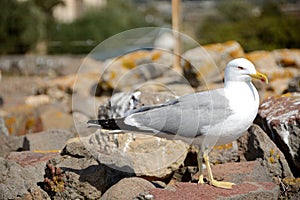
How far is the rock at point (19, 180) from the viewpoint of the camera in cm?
416

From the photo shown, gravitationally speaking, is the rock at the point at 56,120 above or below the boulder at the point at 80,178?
above

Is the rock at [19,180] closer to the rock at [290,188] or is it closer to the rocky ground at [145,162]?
the rocky ground at [145,162]

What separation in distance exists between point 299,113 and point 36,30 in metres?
18.4

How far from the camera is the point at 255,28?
19.7 m

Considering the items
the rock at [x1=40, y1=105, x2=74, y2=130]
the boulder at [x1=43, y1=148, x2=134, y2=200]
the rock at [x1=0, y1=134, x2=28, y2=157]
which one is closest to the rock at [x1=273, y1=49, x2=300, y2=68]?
the rock at [x1=40, y1=105, x2=74, y2=130]

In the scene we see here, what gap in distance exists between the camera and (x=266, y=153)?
4543 mm

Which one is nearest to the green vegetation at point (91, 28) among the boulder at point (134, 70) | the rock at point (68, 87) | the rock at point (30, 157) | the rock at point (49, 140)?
the rock at point (68, 87)

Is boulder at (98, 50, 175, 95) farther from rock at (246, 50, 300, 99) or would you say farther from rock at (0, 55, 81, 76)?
rock at (0, 55, 81, 76)

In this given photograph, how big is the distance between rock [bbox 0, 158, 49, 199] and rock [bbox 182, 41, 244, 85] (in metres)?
4.38

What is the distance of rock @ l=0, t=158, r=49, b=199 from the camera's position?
4.16 metres

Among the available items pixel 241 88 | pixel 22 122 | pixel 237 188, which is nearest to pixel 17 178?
pixel 237 188

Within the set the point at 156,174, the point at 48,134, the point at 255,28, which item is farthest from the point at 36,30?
the point at 156,174

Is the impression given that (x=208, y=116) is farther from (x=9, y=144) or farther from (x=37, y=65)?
(x=37, y=65)

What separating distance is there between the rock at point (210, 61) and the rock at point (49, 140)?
10.7 ft
